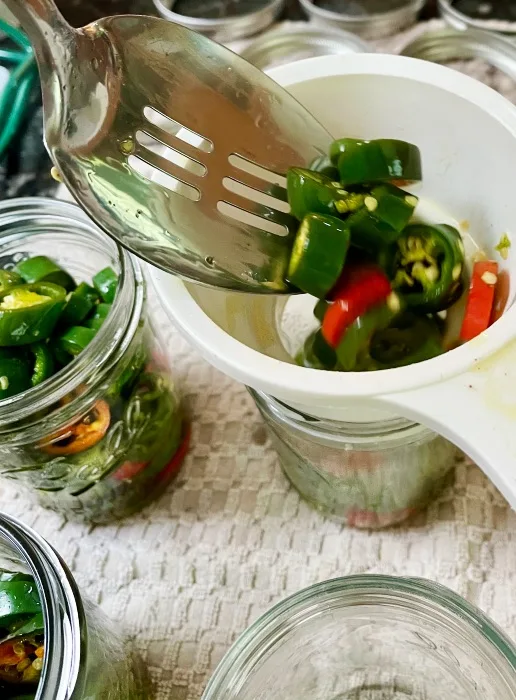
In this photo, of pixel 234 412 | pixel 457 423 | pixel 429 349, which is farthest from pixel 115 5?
pixel 457 423

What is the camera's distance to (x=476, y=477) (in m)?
0.64

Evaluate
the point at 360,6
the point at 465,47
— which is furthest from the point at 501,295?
the point at 360,6

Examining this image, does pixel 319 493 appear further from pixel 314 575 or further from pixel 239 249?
pixel 239 249

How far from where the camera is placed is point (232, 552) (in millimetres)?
632

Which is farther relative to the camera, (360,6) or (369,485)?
(360,6)

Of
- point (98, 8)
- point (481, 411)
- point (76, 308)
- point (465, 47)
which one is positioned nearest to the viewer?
point (481, 411)

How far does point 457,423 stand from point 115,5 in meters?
0.89

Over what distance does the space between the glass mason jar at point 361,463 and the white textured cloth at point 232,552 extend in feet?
0.06

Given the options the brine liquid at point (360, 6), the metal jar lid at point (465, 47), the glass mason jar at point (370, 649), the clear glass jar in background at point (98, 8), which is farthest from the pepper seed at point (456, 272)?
the clear glass jar in background at point (98, 8)

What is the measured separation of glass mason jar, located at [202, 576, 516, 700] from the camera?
484mm

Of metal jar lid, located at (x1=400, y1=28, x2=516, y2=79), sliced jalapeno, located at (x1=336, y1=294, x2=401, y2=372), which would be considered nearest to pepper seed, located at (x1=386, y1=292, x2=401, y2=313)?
sliced jalapeno, located at (x1=336, y1=294, x2=401, y2=372)

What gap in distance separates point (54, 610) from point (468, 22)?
0.83 m

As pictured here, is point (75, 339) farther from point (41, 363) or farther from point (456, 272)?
point (456, 272)

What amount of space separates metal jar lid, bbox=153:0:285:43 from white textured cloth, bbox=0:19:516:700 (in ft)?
1.87
